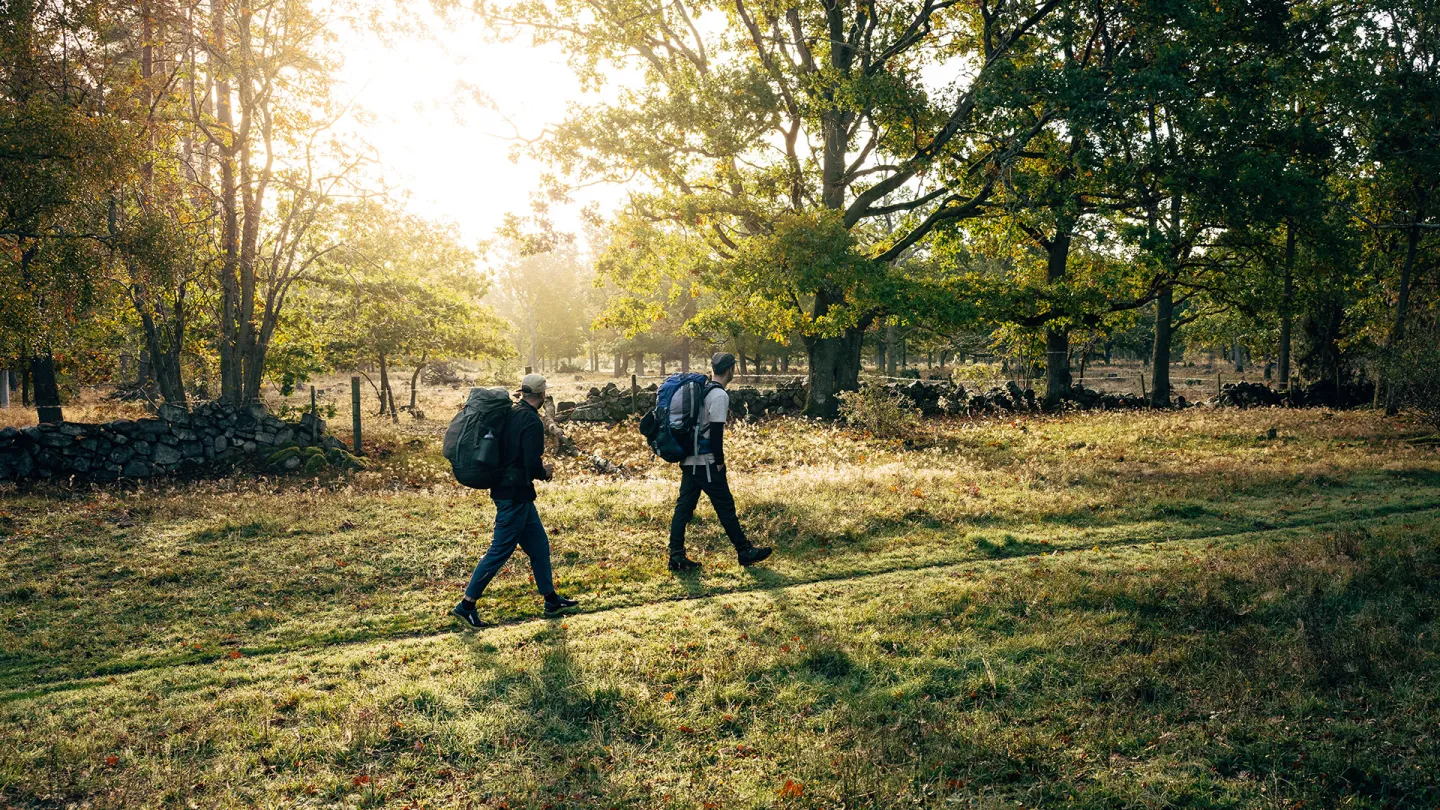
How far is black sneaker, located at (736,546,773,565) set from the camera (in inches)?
317

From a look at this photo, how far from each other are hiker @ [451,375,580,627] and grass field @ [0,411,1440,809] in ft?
0.97

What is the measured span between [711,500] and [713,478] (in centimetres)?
26

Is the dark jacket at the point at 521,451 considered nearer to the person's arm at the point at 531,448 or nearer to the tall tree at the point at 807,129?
the person's arm at the point at 531,448

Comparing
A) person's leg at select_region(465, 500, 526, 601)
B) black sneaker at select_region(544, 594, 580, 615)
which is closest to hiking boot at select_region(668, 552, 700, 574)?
black sneaker at select_region(544, 594, 580, 615)

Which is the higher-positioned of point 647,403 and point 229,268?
point 229,268

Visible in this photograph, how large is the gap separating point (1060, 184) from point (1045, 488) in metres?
8.02

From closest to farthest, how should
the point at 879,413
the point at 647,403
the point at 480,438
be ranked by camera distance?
the point at 480,438, the point at 879,413, the point at 647,403

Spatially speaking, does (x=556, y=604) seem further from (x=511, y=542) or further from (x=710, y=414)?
(x=710, y=414)

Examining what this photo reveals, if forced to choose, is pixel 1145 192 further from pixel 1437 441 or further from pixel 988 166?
pixel 1437 441

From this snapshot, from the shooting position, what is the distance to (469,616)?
6.54 metres

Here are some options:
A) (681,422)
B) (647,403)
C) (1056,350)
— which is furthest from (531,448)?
(1056,350)

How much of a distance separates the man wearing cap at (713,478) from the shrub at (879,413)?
32.3 feet

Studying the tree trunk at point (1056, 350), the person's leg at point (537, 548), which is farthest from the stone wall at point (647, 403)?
the person's leg at point (537, 548)

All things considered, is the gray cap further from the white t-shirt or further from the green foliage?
the green foliage
